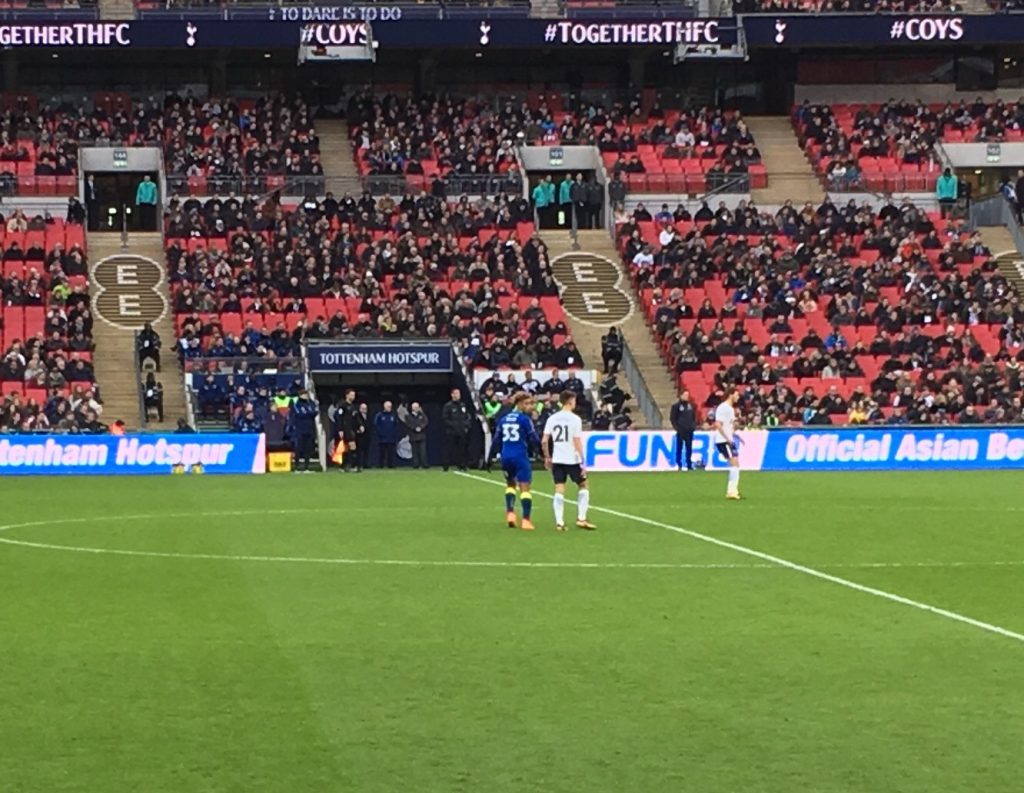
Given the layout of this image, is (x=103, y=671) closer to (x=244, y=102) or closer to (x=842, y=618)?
(x=842, y=618)

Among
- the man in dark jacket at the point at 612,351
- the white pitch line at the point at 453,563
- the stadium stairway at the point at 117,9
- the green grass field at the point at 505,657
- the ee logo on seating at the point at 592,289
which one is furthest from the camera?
the stadium stairway at the point at 117,9

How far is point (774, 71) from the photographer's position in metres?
69.5

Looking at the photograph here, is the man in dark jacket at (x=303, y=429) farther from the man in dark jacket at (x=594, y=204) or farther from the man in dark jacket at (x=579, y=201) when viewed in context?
the man in dark jacket at (x=594, y=204)

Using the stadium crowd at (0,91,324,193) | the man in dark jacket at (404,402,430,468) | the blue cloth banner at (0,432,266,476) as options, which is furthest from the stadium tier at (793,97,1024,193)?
the blue cloth banner at (0,432,266,476)

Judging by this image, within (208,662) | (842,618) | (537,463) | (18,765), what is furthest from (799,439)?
(18,765)

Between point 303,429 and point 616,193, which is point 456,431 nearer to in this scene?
point 303,429

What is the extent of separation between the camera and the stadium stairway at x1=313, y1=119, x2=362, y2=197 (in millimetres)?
60719

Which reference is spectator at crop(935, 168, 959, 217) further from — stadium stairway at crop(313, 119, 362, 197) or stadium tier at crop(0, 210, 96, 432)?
stadium tier at crop(0, 210, 96, 432)

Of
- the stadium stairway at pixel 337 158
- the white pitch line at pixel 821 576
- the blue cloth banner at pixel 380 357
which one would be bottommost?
the white pitch line at pixel 821 576

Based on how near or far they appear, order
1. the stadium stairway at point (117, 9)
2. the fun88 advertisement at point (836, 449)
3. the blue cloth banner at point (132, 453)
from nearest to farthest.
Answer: the blue cloth banner at point (132, 453) → the fun88 advertisement at point (836, 449) → the stadium stairway at point (117, 9)

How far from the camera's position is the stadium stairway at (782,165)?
62.9 meters

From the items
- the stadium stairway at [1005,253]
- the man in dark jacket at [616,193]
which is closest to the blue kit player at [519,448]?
the stadium stairway at [1005,253]

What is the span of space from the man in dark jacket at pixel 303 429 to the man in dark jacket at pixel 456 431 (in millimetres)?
2906

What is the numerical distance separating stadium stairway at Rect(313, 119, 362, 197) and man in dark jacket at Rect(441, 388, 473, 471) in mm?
18086
